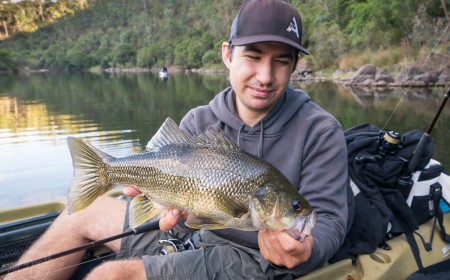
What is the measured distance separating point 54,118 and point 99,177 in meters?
17.6

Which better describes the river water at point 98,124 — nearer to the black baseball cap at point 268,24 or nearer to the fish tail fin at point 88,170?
the fish tail fin at point 88,170

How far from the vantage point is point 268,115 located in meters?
2.96

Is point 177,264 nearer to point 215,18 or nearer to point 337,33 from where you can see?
point 337,33

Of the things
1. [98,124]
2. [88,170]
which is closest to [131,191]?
[88,170]

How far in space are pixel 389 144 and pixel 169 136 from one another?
5.88ft

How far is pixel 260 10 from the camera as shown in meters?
2.66

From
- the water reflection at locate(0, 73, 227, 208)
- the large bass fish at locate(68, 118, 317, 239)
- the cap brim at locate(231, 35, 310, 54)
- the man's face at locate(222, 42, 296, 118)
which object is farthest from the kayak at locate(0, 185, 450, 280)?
the water reflection at locate(0, 73, 227, 208)

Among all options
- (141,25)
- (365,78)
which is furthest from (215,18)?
(365,78)

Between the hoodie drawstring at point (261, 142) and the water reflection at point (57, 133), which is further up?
the hoodie drawstring at point (261, 142)

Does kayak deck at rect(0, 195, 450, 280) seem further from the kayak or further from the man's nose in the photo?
the man's nose

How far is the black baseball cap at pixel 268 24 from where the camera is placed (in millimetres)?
2582

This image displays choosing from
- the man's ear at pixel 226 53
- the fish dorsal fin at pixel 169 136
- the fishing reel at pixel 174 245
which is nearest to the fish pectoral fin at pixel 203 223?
the fish dorsal fin at pixel 169 136

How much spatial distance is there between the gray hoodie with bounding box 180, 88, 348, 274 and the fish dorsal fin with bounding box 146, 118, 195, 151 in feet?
2.09

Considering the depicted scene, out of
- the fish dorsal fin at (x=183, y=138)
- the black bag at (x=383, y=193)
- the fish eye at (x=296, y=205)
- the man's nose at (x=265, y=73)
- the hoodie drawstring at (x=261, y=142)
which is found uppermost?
the man's nose at (x=265, y=73)
